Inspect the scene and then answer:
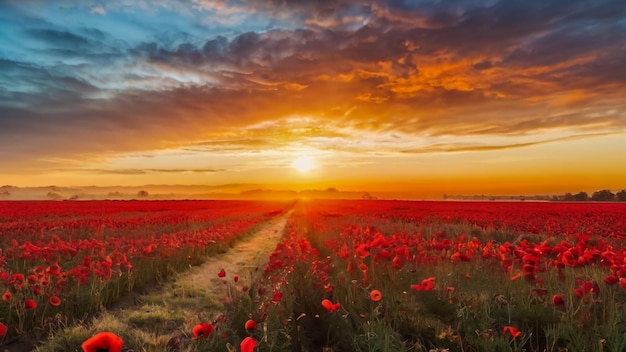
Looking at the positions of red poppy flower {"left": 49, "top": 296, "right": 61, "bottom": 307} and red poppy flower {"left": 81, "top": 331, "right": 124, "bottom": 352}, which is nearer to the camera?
red poppy flower {"left": 81, "top": 331, "right": 124, "bottom": 352}

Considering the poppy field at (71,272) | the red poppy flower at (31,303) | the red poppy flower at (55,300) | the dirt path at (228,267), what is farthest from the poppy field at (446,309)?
the poppy field at (71,272)

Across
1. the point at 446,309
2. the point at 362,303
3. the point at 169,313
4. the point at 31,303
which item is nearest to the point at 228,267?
the point at 169,313

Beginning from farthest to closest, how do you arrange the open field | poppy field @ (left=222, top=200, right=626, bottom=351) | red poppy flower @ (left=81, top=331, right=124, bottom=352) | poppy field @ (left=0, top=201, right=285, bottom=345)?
poppy field @ (left=0, top=201, right=285, bottom=345) < the open field < poppy field @ (left=222, top=200, right=626, bottom=351) < red poppy flower @ (left=81, top=331, right=124, bottom=352)

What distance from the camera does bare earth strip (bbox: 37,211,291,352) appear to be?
4910 mm

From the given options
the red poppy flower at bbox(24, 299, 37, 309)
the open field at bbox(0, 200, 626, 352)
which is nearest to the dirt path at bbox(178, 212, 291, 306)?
the open field at bbox(0, 200, 626, 352)

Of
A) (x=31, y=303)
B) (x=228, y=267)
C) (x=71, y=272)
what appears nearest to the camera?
(x=31, y=303)

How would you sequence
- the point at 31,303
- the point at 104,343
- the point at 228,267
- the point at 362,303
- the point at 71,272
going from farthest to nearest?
the point at 228,267 < the point at 71,272 < the point at 362,303 < the point at 31,303 < the point at 104,343

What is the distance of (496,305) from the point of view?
5.07 metres

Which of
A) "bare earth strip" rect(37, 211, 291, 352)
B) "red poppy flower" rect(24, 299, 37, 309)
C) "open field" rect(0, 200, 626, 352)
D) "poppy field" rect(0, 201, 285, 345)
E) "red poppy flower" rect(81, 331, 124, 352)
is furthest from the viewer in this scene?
"poppy field" rect(0, 201, 285, 345)

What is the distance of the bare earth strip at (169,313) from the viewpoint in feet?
16.1

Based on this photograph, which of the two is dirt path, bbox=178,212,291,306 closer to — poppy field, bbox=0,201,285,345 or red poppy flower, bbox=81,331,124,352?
poppy field, bbox=0,201,285,345

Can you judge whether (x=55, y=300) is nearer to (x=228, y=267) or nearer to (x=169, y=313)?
(x=169, y=313)

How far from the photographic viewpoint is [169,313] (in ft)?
21.7

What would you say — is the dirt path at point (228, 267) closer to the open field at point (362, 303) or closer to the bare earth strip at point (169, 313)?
the bare earth strip at point (169, 313)
